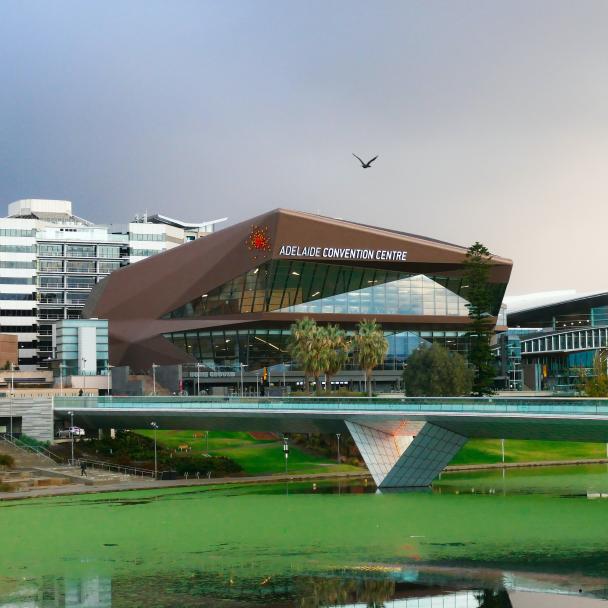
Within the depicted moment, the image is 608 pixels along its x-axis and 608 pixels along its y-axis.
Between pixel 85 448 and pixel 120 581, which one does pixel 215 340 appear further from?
pixel 120 581

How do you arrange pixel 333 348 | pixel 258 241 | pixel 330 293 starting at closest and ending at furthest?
pixel 333 348 → pixel 258 241 → pixel 330 293

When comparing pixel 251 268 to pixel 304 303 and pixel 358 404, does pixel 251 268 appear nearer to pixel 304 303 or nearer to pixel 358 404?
pixel 304 303

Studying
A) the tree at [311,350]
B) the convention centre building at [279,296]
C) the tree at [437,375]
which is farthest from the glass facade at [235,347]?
the tree at [311,350]

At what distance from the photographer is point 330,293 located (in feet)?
564

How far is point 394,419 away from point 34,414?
4020 cm

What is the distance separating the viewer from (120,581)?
5306 centimetres

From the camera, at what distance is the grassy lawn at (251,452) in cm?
11288

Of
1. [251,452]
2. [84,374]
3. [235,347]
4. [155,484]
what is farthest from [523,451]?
[235,347]

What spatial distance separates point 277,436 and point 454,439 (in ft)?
134

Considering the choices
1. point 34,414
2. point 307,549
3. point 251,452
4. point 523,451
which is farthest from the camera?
point 523,451

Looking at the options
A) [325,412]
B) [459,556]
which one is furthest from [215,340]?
[459,556]

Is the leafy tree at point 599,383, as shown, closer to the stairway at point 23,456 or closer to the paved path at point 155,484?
the paved path at point 155,484

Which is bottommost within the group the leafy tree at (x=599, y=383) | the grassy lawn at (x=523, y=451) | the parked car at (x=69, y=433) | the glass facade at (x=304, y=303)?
the grassy lawn at (x=523, y=451)

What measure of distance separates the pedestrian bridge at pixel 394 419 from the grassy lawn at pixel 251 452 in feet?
28.7
